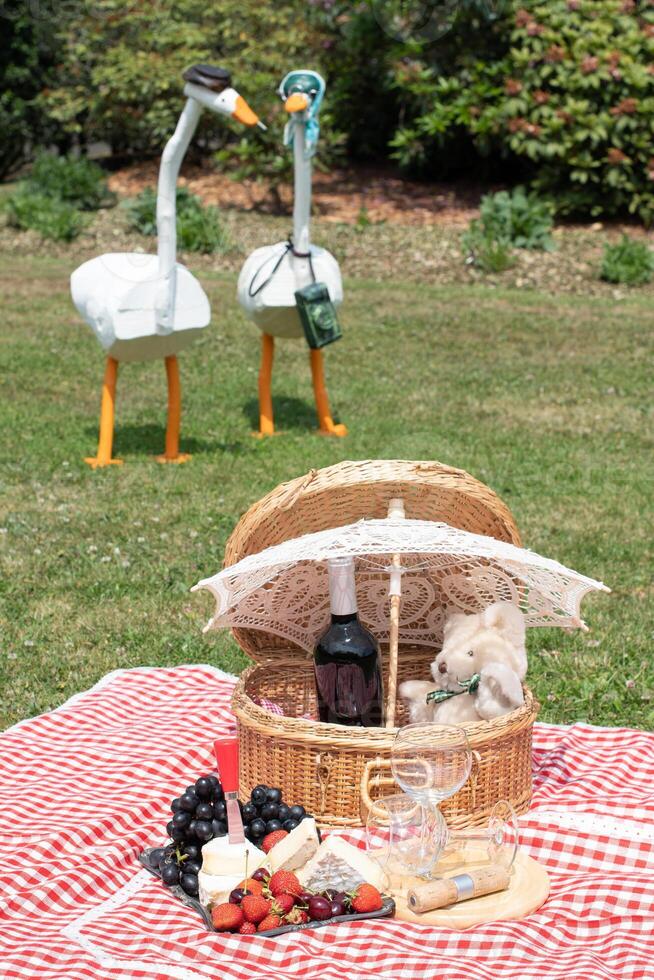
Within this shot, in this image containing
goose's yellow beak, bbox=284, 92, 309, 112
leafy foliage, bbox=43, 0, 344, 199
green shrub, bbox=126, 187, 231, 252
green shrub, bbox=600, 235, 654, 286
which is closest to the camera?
goose's yellow beak, bbox=284, 92, 309, 112

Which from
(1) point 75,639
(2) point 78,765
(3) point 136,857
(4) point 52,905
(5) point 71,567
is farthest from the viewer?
(5) point 71,567

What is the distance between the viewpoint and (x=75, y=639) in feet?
15.3

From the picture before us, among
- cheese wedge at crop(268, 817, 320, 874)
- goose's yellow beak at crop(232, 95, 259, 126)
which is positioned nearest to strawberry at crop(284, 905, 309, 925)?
cheese wedge at crop(268, 817, 320, 874)

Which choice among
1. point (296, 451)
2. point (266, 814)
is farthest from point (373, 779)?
point (296, 451)

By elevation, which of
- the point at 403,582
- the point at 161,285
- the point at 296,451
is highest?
the point at 161,285

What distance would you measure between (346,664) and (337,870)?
55 cm

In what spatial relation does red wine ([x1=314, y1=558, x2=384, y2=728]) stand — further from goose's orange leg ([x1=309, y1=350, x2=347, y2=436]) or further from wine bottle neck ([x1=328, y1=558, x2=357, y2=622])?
goose's orange leg ([x1=309, y1=350, x2=347, y2=436])

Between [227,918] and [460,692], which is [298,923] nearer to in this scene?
[227,918]

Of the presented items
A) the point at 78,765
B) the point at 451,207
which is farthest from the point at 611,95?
the point at 78,765

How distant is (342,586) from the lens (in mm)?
3076

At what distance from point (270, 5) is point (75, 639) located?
1176 centimetres

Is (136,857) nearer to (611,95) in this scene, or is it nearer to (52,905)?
(52,905)

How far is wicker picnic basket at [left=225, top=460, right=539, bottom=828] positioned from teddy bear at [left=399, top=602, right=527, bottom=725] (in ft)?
0.25

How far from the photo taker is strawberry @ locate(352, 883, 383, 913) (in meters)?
2.66
